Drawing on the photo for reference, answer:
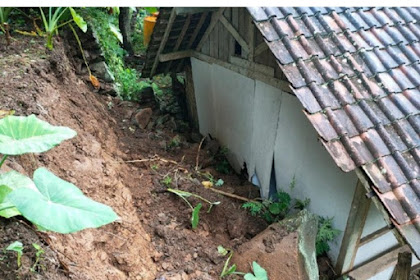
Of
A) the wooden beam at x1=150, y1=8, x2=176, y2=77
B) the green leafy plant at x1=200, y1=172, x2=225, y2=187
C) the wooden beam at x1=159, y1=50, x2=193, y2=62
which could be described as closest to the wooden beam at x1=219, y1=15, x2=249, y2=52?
the wooden beam at x1=150, y1=8, x2=176, y2=77

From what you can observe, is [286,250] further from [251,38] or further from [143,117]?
[143,117]

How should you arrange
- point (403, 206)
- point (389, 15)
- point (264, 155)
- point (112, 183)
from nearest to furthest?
1. point (403, 206)
2. point (112, 183)
3. point (389, 15)
4. point (264, 155)

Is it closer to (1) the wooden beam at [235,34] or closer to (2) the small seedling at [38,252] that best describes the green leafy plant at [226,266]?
(2) the small seedling at [38,252]

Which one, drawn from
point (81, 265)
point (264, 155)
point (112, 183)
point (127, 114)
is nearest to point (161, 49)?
point (127, 114)

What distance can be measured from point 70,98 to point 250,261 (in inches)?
123

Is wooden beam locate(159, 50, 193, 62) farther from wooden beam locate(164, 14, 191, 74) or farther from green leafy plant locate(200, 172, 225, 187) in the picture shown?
green leafy plant locate(200, 172, 225, 187)

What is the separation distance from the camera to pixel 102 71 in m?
6.35

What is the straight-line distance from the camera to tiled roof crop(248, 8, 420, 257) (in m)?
2.75

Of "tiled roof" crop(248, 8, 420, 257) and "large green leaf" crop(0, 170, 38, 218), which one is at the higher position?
"tiled roof" crop(248, 8, 420, 257)

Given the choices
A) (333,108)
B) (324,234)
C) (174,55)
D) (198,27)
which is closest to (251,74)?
(198,27)

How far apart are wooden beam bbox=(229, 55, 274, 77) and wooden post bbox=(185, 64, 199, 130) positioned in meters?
2.20

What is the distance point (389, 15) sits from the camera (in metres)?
Result: 4.06

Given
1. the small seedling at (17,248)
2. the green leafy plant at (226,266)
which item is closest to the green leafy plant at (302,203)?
the green leafy plant at (226,266)
